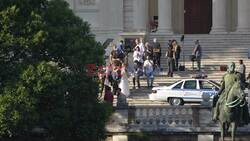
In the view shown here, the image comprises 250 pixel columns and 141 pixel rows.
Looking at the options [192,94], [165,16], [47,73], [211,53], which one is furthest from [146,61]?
[47,73]

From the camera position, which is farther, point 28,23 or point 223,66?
point 223,66

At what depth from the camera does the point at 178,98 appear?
135 ft

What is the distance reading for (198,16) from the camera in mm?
61719

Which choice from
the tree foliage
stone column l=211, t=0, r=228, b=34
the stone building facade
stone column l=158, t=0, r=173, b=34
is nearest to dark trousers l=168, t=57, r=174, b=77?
the stone building facade

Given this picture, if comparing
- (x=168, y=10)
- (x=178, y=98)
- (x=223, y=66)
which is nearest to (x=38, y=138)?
(x=178, y=98)

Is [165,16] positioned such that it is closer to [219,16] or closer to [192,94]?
[219,16]

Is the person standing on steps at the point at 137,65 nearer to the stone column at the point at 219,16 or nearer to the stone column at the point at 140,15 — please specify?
the stone column at the point at 219,16

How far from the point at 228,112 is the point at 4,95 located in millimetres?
7051

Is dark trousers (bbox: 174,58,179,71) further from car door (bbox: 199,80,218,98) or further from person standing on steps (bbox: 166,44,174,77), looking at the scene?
car door (bbox: 199,80,218,98)

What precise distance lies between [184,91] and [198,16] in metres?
21.4

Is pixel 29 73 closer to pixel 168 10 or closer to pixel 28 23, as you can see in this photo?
pixel 28 23

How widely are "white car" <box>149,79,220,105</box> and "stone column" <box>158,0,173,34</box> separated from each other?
16113 mm

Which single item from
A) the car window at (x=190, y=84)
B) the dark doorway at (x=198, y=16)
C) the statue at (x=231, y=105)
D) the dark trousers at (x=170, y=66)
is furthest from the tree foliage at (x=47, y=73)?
the dark doorway at (x=198, y=16)

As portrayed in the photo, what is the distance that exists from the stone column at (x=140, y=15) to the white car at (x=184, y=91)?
669 inches
